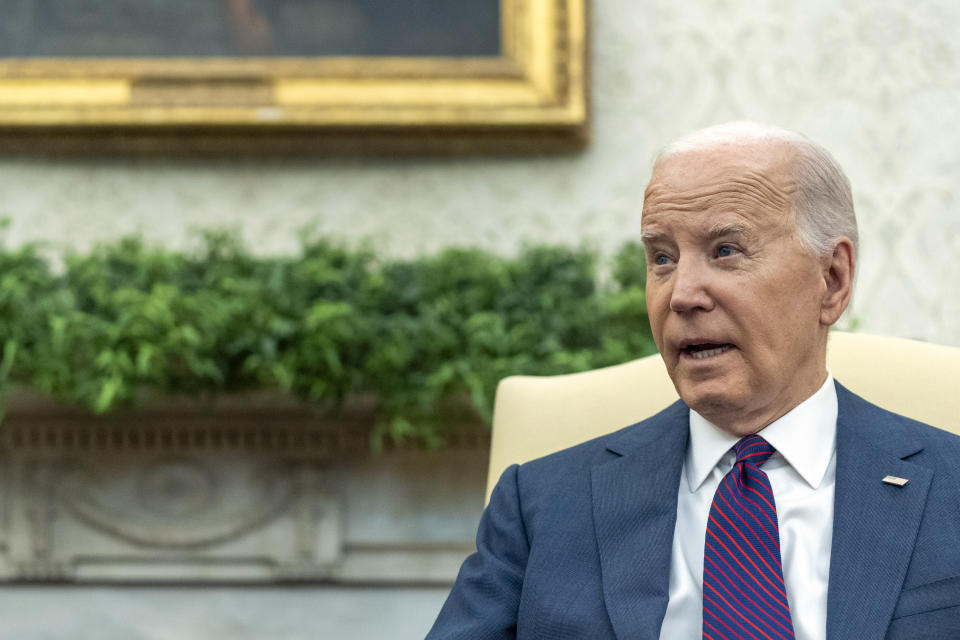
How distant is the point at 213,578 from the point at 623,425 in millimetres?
1201

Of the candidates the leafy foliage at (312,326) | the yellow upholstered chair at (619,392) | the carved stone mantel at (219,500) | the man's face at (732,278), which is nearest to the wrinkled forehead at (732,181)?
the man's face at (732,278)

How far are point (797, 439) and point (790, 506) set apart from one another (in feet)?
0.27

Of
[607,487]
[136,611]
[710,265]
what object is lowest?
[136,611]

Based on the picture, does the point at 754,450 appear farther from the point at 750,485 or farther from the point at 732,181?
the point at 732,181

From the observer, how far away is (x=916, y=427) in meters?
1.22

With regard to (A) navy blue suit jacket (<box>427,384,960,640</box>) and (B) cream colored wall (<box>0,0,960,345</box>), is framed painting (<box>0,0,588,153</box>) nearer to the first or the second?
(B) cream colored wall (<box>0,0,960,345</box>)

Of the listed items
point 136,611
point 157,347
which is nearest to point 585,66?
point 157,347

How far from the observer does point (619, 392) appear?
1488mm

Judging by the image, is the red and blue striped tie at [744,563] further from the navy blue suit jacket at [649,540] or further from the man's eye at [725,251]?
the man's eye at [725,251]

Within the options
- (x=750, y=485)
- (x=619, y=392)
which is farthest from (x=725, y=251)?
(x=619, y=392)

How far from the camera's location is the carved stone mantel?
7.17 feet

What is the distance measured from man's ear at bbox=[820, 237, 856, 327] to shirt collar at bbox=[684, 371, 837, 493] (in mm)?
104

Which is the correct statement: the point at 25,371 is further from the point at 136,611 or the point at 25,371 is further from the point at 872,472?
the point at 872,472

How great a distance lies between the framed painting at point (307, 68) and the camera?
2.30m
